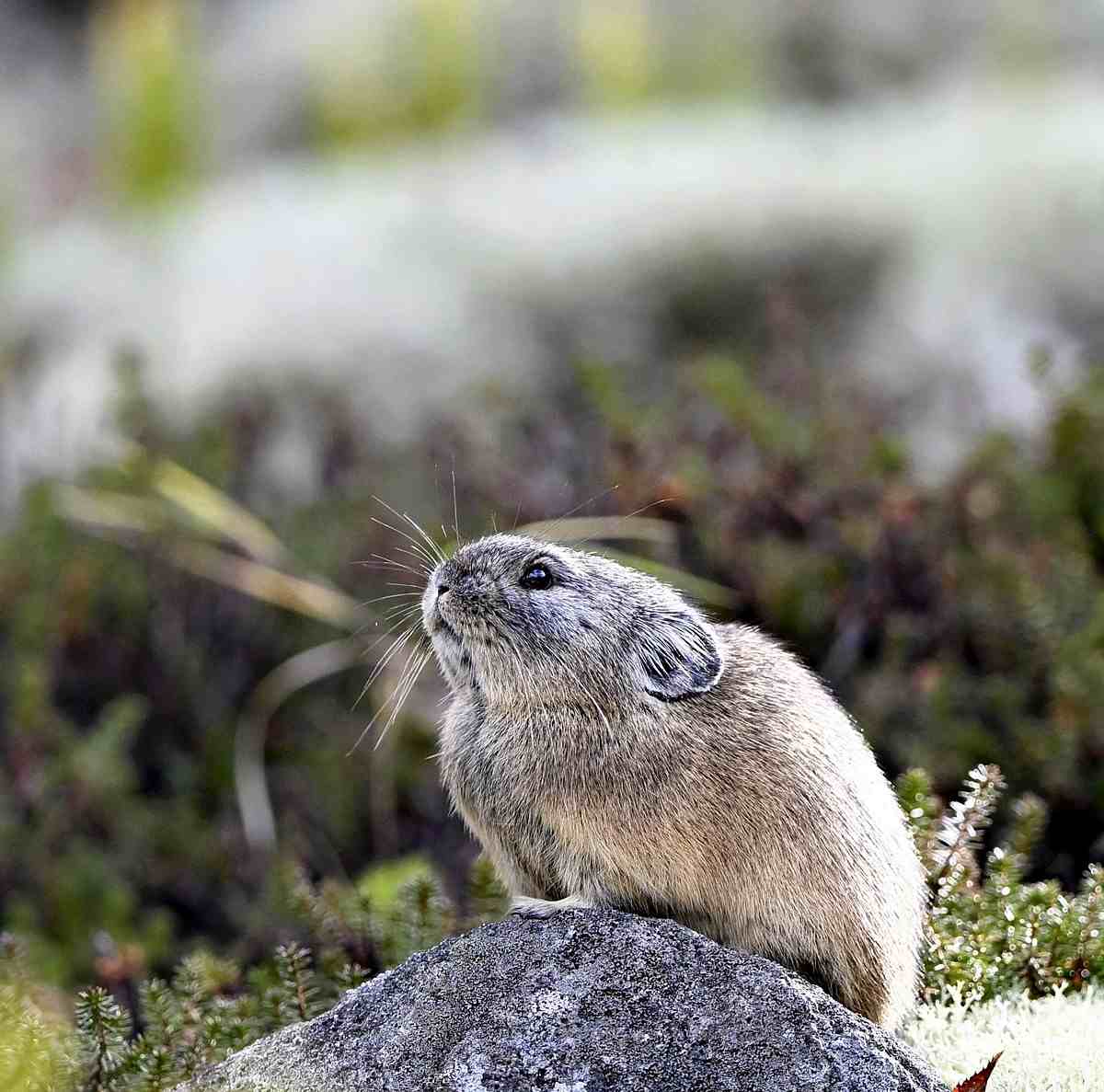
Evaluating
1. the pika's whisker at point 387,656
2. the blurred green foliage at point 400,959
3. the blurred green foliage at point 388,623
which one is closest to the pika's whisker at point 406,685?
the pika's whisker at point 387,656

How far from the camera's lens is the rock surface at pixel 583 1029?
3.71 metres

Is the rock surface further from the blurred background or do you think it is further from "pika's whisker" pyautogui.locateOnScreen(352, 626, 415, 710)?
the blurred background

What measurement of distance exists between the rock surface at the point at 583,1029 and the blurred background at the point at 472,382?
6.40ft

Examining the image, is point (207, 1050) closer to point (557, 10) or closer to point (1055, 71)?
point (1055, 71)

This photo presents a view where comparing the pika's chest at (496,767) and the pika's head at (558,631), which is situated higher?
A: the pika's head at (558,631)

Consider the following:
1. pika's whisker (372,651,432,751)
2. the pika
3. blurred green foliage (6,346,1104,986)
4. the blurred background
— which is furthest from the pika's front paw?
blurred green foliage (6,346,1104,986)

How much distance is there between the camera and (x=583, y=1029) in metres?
3.81

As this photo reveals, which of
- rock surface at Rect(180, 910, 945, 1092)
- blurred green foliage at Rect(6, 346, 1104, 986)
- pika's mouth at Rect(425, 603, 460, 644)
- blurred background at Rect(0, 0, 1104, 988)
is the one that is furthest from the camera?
blurred background at Rect(0, 0, 1104, 988)

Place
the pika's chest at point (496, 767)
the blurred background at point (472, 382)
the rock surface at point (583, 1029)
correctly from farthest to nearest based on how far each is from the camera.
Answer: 1. the blurred background at point (472, 382)
2. the pika's chest at point (496, 767)
3. the rock surface at point (583, 1029)

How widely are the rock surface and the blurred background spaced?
1951mm

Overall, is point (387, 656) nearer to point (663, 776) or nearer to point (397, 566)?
point (397, 566)

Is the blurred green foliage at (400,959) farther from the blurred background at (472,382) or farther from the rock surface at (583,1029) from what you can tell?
the blurred background at (472,382)

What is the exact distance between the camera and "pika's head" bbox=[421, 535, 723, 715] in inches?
176

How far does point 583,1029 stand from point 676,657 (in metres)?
1.09
